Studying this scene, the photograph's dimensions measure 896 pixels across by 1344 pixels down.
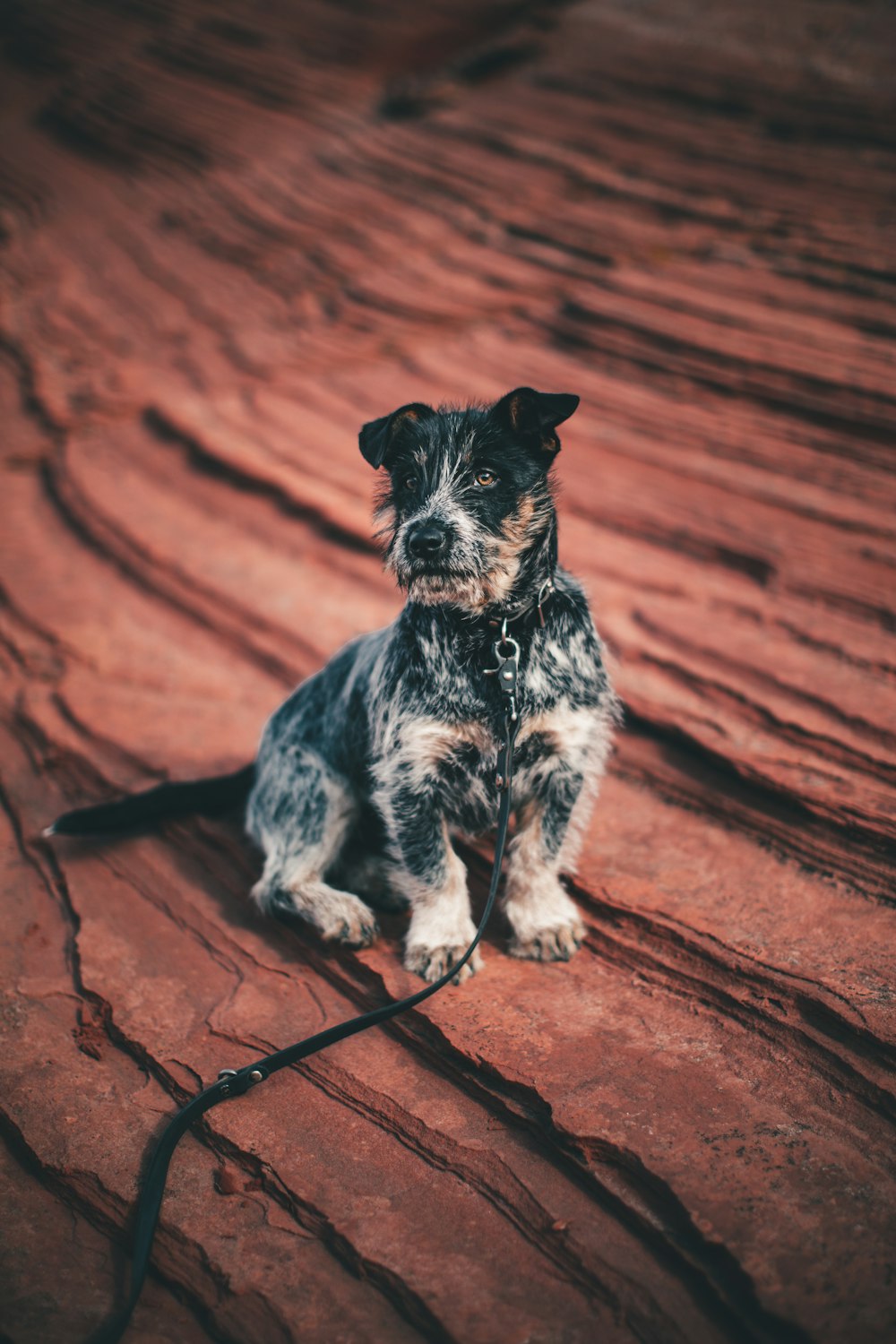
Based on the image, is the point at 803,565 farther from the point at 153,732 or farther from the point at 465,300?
the point at 465,300

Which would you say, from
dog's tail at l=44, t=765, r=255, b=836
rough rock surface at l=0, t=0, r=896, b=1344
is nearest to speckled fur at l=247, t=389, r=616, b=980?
rough rock surface at l=0, t=0, r=896, b=1344

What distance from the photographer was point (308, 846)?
411cm

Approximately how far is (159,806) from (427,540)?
223 centimetres

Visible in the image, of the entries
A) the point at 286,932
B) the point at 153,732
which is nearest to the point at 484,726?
the point at 286,932

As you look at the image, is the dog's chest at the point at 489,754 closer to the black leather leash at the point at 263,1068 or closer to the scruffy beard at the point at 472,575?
the black leather leash at the point at 263,1068

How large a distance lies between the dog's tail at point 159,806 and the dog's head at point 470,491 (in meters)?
1.77

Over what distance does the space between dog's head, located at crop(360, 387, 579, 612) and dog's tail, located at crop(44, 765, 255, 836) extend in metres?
1.77

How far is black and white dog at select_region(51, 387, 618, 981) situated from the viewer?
11.6 ft

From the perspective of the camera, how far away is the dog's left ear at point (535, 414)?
11.4ft

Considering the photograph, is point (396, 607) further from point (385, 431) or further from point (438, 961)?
point (438, 961)

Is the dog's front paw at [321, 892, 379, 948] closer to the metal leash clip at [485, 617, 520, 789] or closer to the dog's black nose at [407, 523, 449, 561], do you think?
the metal leash clip at [485, 617, 520, 789]

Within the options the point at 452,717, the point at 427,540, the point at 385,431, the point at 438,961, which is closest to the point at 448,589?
the point at 427,540

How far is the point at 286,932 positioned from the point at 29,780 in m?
2.13

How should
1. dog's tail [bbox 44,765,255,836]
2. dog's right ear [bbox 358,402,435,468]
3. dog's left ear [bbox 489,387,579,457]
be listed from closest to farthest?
dog's left ear [bbox 489,387,579,457], dog's right ear [bbox 358,402,435,468], dog's tail [bbox 44,765,255,836]
